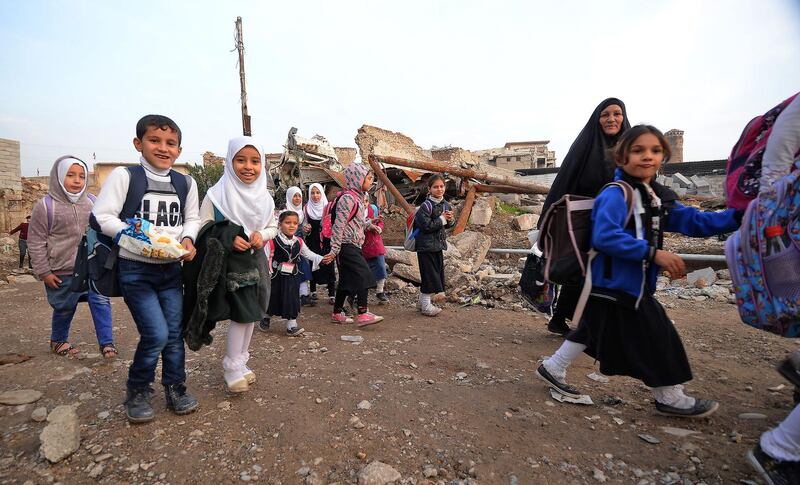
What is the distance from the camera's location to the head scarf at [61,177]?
344 centimetres

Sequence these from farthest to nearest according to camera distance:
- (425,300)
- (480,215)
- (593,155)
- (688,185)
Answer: (688,185) < (480,215) < (425,300) < (593,155)

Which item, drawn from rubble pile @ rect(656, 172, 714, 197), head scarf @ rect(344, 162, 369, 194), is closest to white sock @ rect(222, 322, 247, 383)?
head scarf @ rect(344, 162, 369, 194)

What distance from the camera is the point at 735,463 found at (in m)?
1.82

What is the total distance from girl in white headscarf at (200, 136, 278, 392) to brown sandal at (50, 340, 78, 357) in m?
2.01

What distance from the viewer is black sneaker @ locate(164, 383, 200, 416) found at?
2367 mm

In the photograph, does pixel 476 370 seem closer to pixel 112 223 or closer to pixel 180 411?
pixel 180 411

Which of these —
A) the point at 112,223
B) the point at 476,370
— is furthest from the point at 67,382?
the point at 476,370

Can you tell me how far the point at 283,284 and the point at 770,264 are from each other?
3650mm

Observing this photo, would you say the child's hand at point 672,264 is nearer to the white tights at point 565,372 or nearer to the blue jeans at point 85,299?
the white tights at point 565,372

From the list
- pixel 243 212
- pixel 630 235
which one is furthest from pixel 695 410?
pixel 243 212

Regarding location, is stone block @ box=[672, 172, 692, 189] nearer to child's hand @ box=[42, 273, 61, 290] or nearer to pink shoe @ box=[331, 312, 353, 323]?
pink shoe @ box=[331, 312, 353, 323]

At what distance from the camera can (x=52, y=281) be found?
11.1 ft

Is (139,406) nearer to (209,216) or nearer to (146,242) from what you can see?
(146,242)

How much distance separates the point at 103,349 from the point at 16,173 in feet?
38.6
